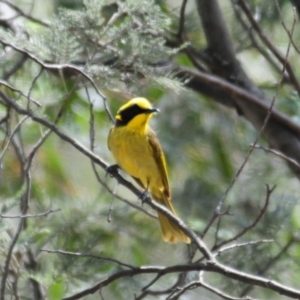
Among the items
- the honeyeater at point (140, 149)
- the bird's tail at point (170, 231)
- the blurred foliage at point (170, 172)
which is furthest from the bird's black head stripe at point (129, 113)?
the bird's tail at point (170, 231)

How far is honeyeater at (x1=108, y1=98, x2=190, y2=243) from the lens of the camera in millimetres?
3797

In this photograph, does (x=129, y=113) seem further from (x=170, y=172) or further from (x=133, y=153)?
(x=170, y=172)

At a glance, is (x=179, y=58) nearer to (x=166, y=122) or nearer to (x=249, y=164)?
(x=166, y=122)

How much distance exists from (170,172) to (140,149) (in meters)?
1.45

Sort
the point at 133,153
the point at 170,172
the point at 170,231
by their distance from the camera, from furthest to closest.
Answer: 1. the point at 170,172
2. the point at 170,231
3. the point at 133,153

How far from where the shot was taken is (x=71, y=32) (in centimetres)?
308

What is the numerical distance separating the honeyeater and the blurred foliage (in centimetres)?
16

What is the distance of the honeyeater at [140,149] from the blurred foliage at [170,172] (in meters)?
0.16

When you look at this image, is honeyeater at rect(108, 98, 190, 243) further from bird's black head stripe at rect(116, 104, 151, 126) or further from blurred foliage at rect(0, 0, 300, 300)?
blurred foliage at rect(0, 0, 300, 300)

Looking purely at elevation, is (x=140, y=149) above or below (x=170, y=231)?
above

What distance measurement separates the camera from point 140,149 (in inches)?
151

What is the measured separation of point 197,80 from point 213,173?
1.08 metres

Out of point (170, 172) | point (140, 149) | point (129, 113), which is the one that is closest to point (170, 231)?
point (140, 149)

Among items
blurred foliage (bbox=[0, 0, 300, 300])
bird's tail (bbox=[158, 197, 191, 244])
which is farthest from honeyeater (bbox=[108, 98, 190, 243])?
blurred foliage (bbox=[0, 0, 300, 300])
